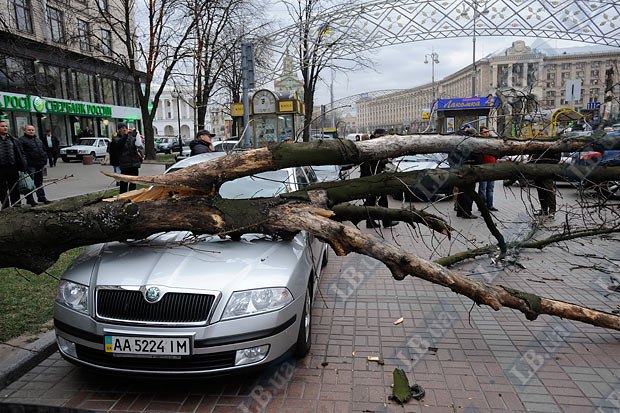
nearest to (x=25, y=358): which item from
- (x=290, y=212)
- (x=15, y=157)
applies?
(x=290, y=212)

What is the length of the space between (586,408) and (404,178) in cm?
211

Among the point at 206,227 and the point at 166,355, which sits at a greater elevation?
the point at 206,227

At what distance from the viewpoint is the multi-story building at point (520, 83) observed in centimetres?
766

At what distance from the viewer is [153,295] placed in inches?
119

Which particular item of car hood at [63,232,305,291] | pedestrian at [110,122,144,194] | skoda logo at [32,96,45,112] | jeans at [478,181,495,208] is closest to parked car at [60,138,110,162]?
skoda logo at [32,96,45,112]

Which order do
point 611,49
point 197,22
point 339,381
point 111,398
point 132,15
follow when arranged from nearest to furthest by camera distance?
point 111,398, point 339,381, point 611,49, point 197,22, point 132,15

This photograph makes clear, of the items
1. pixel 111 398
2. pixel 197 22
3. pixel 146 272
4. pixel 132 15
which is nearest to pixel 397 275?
pixel 146 272

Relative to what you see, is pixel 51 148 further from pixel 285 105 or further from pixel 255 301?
pixel 255 301

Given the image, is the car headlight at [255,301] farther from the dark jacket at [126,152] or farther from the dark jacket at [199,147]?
the dark jacket at [126,152]

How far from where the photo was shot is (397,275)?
11.8 ft

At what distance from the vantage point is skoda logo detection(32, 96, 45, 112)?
1211 inches

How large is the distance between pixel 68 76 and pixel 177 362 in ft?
124

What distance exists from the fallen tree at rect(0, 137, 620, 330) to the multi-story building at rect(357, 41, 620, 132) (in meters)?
0.73

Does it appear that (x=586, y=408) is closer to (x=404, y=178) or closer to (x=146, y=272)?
(x=404, y=178)
